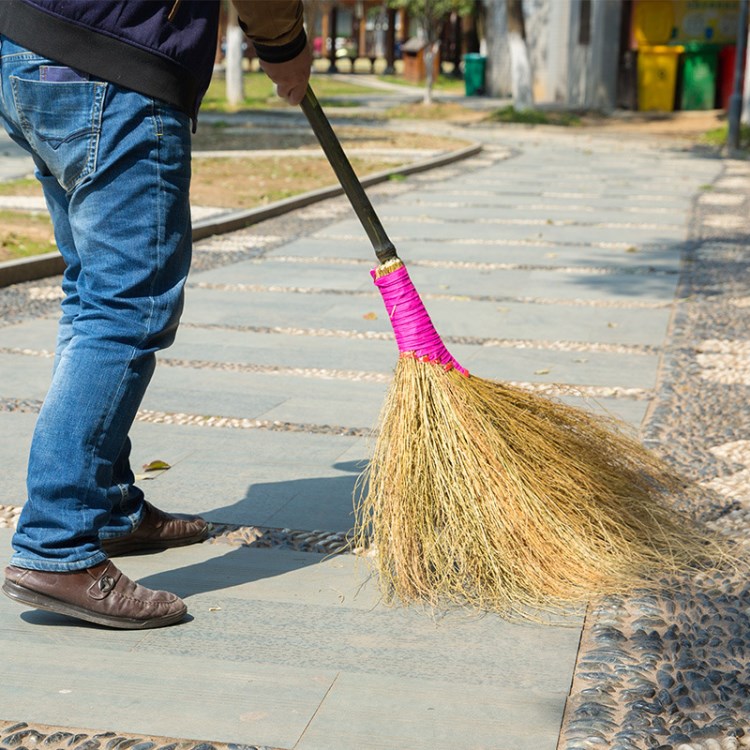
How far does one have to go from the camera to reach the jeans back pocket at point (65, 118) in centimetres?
257

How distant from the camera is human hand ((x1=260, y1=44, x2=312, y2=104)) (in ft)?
9.47

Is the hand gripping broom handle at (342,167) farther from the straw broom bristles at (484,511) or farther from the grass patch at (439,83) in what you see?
the grass patch at (439,83)

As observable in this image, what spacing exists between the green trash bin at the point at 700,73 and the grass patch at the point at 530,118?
11.1 feet

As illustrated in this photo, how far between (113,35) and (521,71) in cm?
2306

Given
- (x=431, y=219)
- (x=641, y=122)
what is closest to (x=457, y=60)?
(x=641, y=122)

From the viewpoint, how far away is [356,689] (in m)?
2.48

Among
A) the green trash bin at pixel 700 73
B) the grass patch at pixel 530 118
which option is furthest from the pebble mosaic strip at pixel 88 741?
the green trash bin at pixel 700 73

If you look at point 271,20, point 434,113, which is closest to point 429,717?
point 271,20

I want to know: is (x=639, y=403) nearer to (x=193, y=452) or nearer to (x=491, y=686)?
(x=193, y=452)

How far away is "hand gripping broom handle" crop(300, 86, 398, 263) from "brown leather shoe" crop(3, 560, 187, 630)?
3.23 feet

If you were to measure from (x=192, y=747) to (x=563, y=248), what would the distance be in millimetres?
7212

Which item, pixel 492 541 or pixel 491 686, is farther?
pixel 492 541

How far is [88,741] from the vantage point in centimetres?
226

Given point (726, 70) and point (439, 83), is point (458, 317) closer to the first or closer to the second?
point (726, 70)
